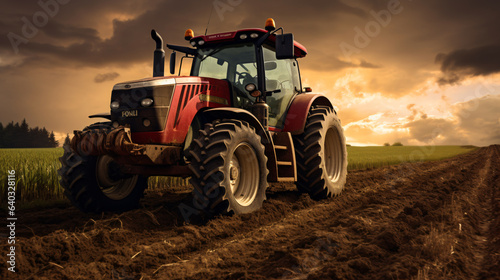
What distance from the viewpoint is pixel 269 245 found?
3.79 meters

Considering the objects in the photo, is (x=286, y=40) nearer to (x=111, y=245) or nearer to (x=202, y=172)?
(x=202, y=172)

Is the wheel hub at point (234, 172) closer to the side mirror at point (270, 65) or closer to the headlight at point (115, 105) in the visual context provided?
the headlight at point (115, 105)

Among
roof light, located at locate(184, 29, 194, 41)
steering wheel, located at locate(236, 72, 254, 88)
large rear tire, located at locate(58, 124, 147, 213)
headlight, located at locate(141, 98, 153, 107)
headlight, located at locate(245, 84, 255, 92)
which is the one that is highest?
roof light, located at locate(184, 29, 194, 41)

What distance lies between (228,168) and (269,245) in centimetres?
108

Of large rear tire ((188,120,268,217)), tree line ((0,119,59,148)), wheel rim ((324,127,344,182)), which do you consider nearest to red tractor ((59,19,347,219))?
large rear tire ((188,120,268,217))

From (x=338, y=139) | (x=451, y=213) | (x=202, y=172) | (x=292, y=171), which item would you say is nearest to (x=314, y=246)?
(x=202, y=172)

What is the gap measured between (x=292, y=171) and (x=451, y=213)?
2332 mm

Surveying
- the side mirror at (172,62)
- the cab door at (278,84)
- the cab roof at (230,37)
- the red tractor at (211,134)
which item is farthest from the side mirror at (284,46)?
the side mirror at (172,62)

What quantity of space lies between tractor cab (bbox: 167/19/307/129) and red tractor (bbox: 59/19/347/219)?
0.02m

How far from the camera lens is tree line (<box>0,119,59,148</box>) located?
6094 centimetres

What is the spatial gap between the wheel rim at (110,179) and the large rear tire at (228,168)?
58.7 inches

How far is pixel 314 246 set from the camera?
357 centimetres

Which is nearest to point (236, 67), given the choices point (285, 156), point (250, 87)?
Result: point (250, 87)

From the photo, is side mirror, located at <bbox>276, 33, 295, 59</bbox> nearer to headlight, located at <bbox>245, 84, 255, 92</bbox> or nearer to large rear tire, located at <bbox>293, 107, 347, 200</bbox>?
headlight, located at <bbox>245, 84, 255, 92</bbox>
